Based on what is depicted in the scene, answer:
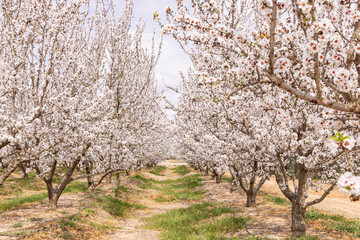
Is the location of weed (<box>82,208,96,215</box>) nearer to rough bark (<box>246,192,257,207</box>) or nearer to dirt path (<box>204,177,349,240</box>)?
dirt path (<box>204,177,349,240</box>)

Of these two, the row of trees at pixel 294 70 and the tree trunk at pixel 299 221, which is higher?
the row of trees at pixel 294 70

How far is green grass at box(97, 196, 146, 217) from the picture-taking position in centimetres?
1379

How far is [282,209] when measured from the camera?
43.0 feet

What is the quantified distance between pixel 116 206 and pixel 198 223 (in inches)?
202

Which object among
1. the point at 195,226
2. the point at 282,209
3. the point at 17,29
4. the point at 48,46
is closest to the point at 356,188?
the point at 48,46

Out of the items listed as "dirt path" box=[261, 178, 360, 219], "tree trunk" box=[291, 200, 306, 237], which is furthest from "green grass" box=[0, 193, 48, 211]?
"dirt path" box=[261, 178, 360, 219]

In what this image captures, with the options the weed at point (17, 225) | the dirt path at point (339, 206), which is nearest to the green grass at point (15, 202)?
the weed at point (17, 225)

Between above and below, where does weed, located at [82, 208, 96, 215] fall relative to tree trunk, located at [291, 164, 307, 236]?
below

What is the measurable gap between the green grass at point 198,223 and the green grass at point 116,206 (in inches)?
73.3

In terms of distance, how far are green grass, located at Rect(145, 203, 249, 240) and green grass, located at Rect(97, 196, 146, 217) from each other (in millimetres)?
1862

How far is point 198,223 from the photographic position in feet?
39.3

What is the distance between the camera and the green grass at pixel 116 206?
13789 mm

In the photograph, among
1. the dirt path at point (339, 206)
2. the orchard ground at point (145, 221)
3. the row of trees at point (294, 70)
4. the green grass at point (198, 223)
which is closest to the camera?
the row of trees at point (294, 70)

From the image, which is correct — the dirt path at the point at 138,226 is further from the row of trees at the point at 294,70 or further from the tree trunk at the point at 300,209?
the tree trunk at the point at 300,209
